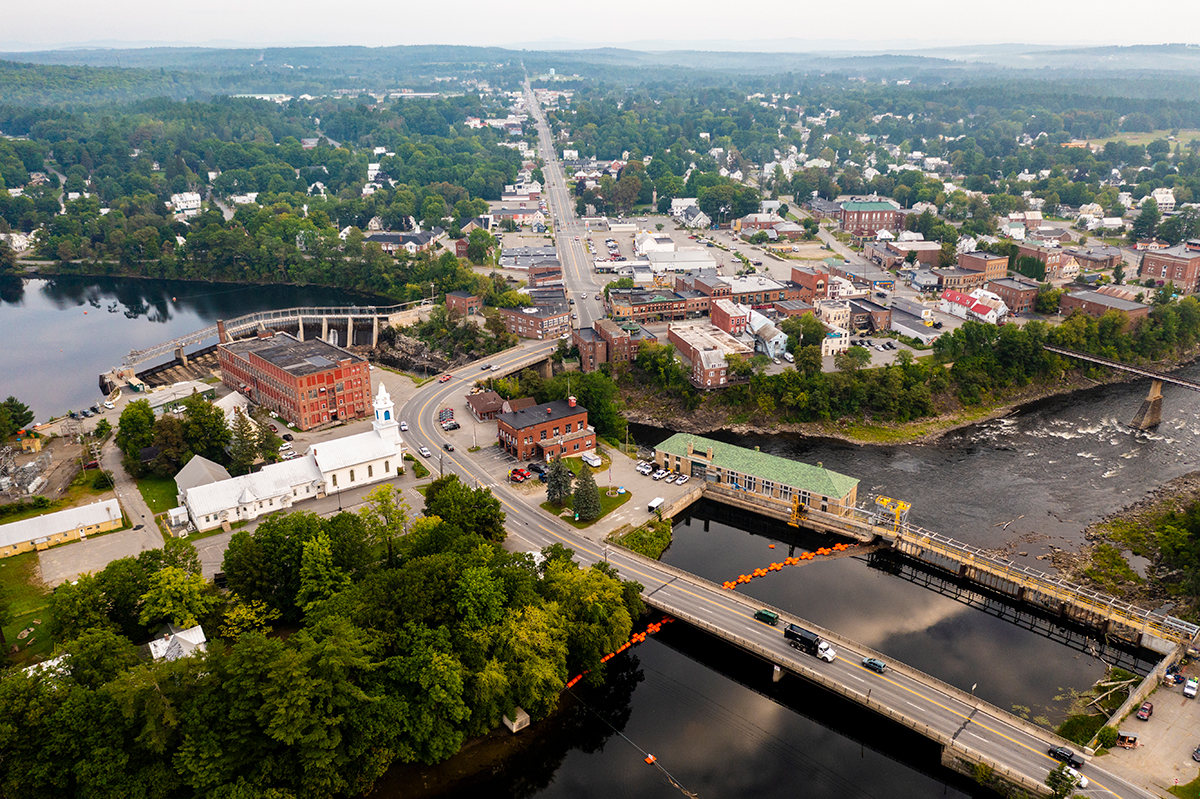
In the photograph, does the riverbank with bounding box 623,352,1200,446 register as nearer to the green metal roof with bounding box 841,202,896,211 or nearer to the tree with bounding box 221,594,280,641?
the tree with bounding box 221,594,280,641

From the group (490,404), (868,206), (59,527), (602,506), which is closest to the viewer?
(59,527)

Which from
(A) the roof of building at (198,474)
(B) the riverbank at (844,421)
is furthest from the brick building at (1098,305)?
(A) the roof of building at (198,474)

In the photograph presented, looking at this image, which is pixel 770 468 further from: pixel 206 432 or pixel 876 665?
pixel 206 432

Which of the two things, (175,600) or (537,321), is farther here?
(537,321)

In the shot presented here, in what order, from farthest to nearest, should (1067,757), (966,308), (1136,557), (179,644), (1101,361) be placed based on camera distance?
(966,308), (1101,361), (1136,557), (179,644), (1067,757)

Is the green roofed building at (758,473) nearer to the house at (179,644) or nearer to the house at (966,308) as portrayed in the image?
the house at (179,644)

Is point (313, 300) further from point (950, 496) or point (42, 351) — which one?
point (950, 496)

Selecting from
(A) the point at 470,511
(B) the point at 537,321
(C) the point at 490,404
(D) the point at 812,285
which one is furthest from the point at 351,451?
(D) the point at 812,285
